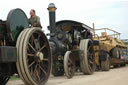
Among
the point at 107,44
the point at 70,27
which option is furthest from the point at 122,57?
the point at 70,27

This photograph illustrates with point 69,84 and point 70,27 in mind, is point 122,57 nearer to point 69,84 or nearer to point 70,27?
point 70,27

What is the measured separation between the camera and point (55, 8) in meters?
8.31

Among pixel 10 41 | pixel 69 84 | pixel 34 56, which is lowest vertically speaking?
pixel 69 84

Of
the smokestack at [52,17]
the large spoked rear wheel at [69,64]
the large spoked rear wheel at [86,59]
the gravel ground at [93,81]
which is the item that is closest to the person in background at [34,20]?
the gravel ground at [93,81]

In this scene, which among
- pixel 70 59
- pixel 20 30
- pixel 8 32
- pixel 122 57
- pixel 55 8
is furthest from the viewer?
pixel 122 57

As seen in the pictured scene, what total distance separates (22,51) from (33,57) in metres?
0.52

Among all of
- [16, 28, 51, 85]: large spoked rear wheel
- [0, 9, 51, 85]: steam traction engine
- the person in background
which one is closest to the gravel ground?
[16, 28, 51, 85]: large spoked rear wheel

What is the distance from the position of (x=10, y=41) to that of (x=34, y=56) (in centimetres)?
60

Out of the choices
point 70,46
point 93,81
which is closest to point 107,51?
point 70,46

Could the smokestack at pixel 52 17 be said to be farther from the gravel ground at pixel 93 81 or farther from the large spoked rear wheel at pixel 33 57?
the large spoked rear wheel at pixel 33 57

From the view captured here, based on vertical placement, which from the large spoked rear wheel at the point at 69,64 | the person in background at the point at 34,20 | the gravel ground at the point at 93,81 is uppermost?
the person in background at the point at 34,20

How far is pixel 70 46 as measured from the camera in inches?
333

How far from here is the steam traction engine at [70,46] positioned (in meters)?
7.77

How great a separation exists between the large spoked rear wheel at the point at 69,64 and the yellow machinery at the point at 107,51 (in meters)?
2.45
